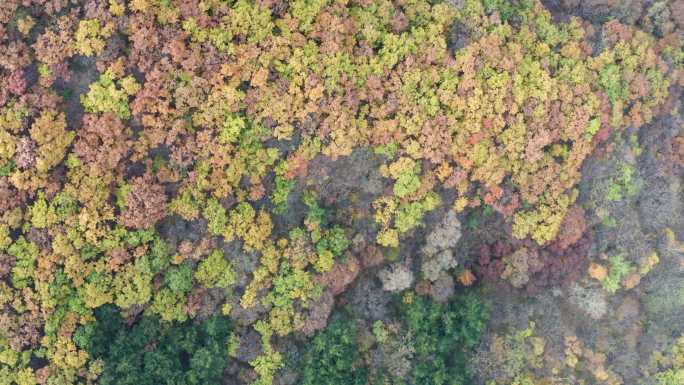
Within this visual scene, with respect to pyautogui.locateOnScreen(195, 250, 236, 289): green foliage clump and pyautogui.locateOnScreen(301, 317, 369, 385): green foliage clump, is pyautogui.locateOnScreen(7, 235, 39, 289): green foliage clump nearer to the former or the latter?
pyautogui.locateOnScreen(195, 250, 236, 289): green foliage clump

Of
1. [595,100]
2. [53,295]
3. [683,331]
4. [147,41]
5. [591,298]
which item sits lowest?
[683,331]

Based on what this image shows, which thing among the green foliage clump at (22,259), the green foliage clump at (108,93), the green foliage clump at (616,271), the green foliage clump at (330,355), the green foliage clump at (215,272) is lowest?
the green foliage clump at (330,355)

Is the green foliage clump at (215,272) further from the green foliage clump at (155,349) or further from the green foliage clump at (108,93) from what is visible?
the green foliage clump at (108,93)

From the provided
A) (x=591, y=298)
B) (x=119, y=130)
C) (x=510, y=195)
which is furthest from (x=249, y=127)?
(x=591, y=298)

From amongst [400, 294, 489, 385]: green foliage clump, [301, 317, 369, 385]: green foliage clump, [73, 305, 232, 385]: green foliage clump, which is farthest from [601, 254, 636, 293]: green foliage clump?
[73, 305, 232, 385]: green foliage clump

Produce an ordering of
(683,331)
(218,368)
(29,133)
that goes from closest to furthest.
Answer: (29,133), (218,368), (683,331)

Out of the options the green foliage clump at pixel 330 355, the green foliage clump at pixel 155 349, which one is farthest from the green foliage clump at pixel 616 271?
the green foliage clump at pixel 155 349

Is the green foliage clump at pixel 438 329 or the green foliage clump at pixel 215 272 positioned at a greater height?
the green foliage clump at pixel 215 272

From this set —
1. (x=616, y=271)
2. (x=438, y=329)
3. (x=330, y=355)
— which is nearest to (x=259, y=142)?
(x=330, y=355)

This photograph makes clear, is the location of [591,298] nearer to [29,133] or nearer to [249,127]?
[249,127]

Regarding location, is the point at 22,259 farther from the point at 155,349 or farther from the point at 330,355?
the point at 330,355
